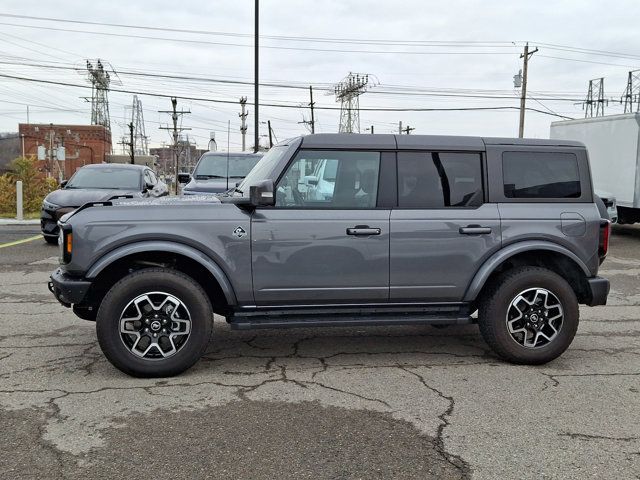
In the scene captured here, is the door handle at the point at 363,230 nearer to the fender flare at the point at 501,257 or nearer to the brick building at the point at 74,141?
the fender flare at the point at 501,257

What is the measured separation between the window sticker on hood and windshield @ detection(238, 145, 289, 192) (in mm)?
524

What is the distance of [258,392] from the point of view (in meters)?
4.18

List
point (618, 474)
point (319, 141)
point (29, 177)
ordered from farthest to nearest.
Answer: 1. point (29, 177)
2. point (319, 141)
3. point (618, 474)

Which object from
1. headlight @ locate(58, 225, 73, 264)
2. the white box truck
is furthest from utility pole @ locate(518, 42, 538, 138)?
headlight @ locate(58, 225, 73, 264)

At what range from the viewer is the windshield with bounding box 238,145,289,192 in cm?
479

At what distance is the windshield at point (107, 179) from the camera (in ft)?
39.7

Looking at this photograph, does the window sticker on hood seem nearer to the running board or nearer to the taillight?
A: the running board

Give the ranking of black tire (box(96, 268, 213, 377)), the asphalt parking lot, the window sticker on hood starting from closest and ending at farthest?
1. the asphalt parking lot
2. black tire (box(96, 268, 213, 377))
3. the window sticker on hood

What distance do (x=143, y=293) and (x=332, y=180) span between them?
1694 mm

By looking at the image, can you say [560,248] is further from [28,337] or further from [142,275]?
[28,337]

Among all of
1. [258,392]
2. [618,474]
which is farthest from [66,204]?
[618,474]

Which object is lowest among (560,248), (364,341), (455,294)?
(364,341)

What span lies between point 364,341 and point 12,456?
322 centimetres

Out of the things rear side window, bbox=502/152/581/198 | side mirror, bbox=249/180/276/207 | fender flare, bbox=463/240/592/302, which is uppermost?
rear side window, bbox=502/152/581/198
